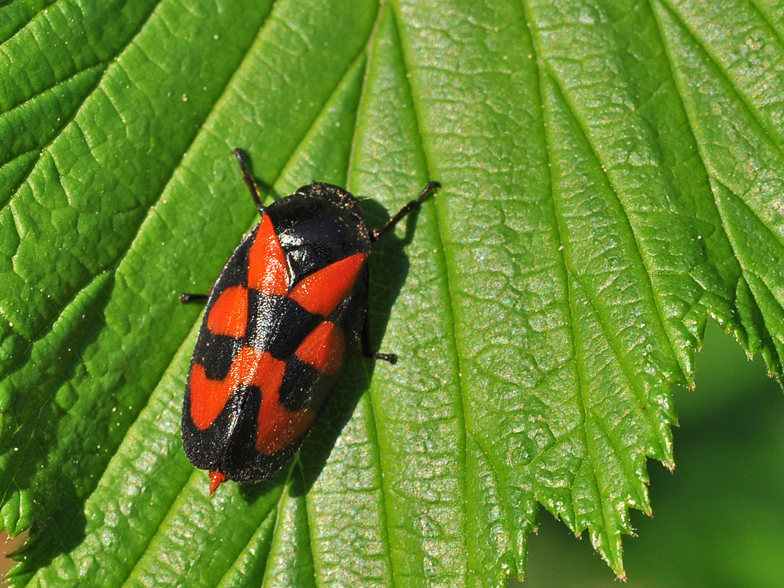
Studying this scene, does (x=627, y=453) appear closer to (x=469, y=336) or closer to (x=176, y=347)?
(x=469, y=336)

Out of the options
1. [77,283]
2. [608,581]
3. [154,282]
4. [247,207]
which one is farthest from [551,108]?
[608,581]

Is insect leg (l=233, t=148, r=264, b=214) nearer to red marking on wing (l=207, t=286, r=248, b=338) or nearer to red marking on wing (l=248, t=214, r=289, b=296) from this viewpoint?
red marking on wing (l=248, t=214, r=289, b=296)

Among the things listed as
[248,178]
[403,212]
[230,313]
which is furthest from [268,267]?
[403,212]

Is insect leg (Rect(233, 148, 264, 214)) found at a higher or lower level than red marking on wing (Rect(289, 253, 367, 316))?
higher

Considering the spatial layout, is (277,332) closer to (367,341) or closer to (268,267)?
(268,267)

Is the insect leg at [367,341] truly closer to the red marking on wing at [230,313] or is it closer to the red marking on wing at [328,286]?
the red marking on wing at [328,286]

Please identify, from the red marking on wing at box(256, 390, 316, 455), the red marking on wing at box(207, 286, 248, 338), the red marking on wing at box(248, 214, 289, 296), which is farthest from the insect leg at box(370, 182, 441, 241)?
the red marking on wing at box(256, 390, 316, 455)

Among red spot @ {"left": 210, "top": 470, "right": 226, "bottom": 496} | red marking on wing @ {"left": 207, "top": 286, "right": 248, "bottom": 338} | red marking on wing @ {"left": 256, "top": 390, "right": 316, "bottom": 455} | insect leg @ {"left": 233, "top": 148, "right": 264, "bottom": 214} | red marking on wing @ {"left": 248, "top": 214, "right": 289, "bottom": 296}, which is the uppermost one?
insect leg @ {"left": 233, "top": 148, "right": 264, "bottom": 214}
